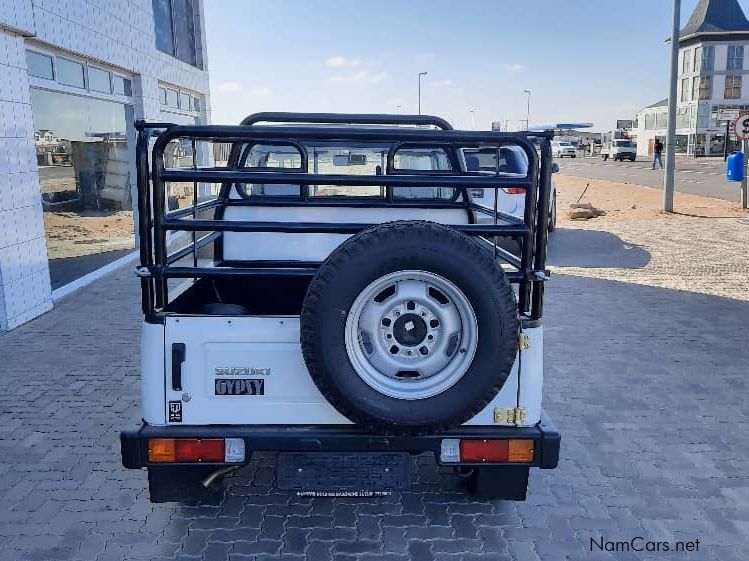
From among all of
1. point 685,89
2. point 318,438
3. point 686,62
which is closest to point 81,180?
point 318,438

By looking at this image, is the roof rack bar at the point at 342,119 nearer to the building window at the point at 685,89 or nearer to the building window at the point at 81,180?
the building window at the point at 81,180

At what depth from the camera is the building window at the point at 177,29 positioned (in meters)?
13.4

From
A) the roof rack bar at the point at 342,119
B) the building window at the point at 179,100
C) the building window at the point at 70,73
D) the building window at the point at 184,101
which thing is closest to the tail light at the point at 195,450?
the roof rack bar at the point at 342,119

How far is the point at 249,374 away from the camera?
3.10m

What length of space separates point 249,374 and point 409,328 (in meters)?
0.73

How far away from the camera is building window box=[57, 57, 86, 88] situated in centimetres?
880

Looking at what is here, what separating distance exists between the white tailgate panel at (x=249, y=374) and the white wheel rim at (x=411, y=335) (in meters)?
0.30

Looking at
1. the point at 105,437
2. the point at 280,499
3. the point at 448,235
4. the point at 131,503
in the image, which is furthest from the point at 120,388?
the point at 448,235

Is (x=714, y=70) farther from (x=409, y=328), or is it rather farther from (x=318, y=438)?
(x=318, y=438)

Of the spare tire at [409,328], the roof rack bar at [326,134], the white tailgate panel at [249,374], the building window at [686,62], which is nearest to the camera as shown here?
the spare tire at [409,328]

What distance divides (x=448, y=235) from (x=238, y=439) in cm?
129

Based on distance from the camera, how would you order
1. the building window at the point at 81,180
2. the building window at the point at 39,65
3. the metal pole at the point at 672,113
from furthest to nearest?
the metal pole at the point at 672,113
the building window at the point at 81,180
the building window at the point at 39,65

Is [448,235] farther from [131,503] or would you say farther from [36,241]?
[36,241]

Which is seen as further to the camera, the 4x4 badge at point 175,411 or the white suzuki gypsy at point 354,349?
the 4x4 badge at point 175,411
